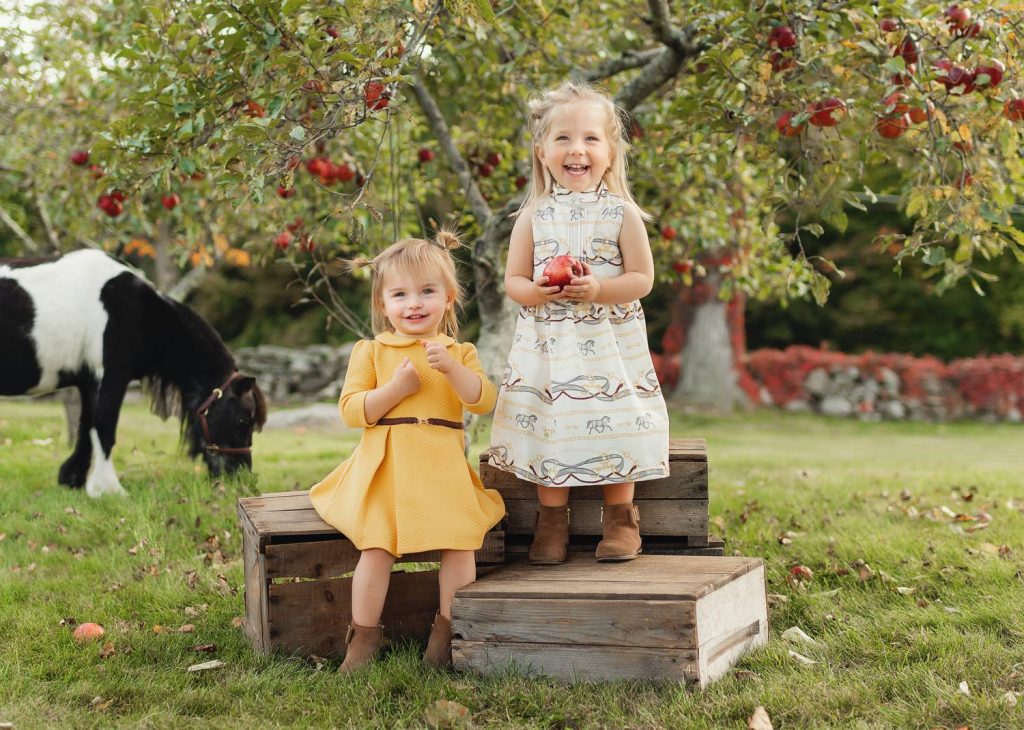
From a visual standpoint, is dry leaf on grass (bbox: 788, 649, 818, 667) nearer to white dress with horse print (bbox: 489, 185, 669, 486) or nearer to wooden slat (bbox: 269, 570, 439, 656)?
white dress with horse print (bbox: 489, 185, 669, 486)

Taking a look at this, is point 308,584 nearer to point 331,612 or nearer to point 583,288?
point 331,612

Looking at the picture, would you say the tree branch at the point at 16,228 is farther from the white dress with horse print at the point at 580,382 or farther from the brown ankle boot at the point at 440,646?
the brown ankle boot at the point at 440,646

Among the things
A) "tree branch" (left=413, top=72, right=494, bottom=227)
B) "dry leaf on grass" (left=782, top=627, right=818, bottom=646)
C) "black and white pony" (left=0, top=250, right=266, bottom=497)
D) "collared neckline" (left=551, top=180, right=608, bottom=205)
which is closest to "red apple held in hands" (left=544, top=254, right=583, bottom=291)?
"collared neckline" (left=551, top=180, right=608, bottom=205)

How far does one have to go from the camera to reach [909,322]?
18766 millimetres

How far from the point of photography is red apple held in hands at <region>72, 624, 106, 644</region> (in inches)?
148

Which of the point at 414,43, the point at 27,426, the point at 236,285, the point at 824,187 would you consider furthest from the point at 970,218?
the point at 236,285

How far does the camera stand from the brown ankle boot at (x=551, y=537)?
3.63 metres

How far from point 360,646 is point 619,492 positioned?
105 cm

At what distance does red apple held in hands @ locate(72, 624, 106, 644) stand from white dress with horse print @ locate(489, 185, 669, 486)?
1656 mm

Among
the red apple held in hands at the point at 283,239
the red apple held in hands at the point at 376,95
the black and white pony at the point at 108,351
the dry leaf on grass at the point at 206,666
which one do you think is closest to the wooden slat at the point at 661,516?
the dry leaf on grass at the point at 206,666

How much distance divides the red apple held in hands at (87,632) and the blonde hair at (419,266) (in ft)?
5.18

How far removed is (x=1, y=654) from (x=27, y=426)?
7074 millimetres

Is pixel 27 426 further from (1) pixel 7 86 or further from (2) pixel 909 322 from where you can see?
(2) pixel 909 322

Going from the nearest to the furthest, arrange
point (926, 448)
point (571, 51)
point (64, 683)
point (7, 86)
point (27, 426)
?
point (64, 683) < point (571, 51) < point (7, 86) < point (27, 426) < point (926, 448)
